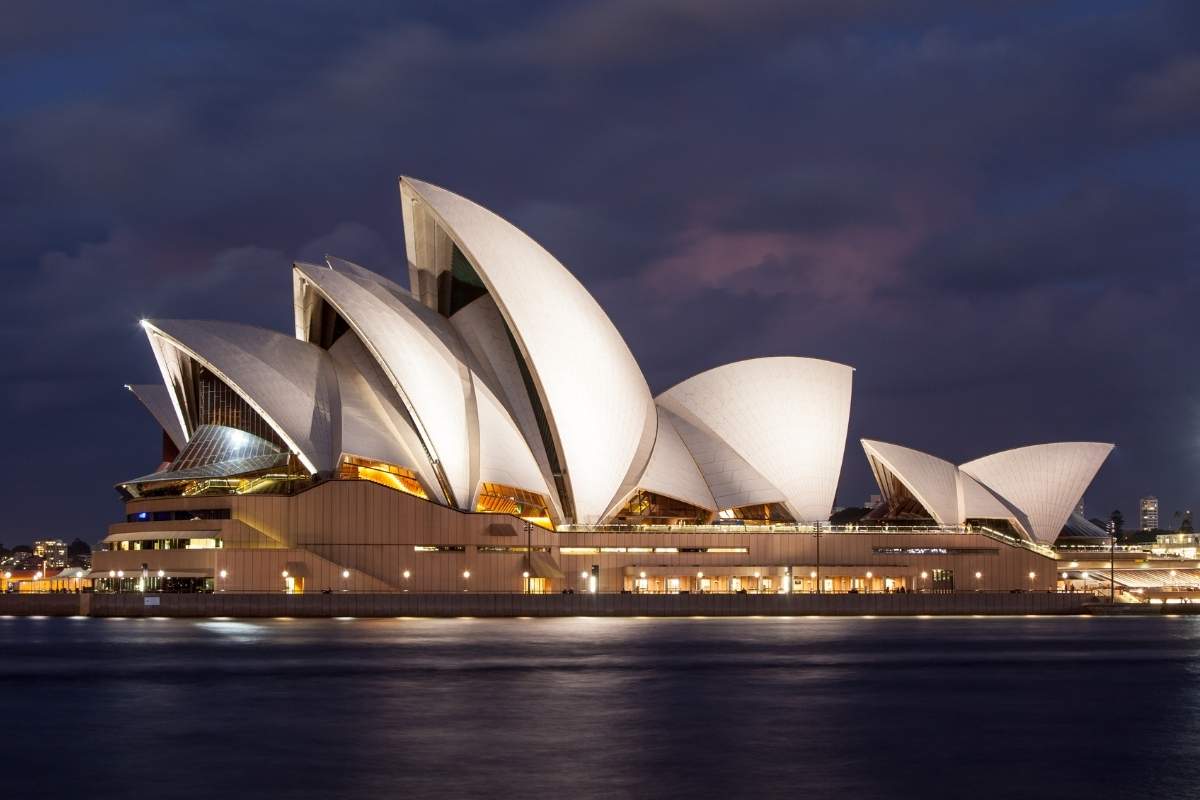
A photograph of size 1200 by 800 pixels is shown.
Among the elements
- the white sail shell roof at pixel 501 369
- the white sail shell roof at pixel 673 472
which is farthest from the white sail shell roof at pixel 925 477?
the white sail shell roof at pixel 501 369

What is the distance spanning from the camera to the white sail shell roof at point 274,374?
68.8m

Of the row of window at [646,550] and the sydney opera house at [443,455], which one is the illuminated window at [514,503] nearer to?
the sydney opera house at [443,455]

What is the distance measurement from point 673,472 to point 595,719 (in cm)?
5341

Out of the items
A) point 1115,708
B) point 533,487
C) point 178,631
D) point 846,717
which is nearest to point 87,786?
point 846,717

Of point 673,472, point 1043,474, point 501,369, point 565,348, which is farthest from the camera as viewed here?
point 1043,474

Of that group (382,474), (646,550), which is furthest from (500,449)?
(646,550)

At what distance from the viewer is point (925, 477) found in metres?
88.4

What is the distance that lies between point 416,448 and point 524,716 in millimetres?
44315

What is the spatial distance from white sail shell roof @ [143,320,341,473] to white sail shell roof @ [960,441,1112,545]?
41084 millimetres

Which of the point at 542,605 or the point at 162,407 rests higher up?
the point at 162,407

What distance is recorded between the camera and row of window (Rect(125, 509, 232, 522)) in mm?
70062

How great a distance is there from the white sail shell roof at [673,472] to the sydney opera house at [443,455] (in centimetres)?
13

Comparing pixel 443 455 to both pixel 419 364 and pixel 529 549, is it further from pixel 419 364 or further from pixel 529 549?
pixel 529 549

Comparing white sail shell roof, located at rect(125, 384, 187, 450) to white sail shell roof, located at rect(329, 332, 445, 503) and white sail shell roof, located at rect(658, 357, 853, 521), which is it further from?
white sail shell roof, located at rect(658, 357, 853, 521)
